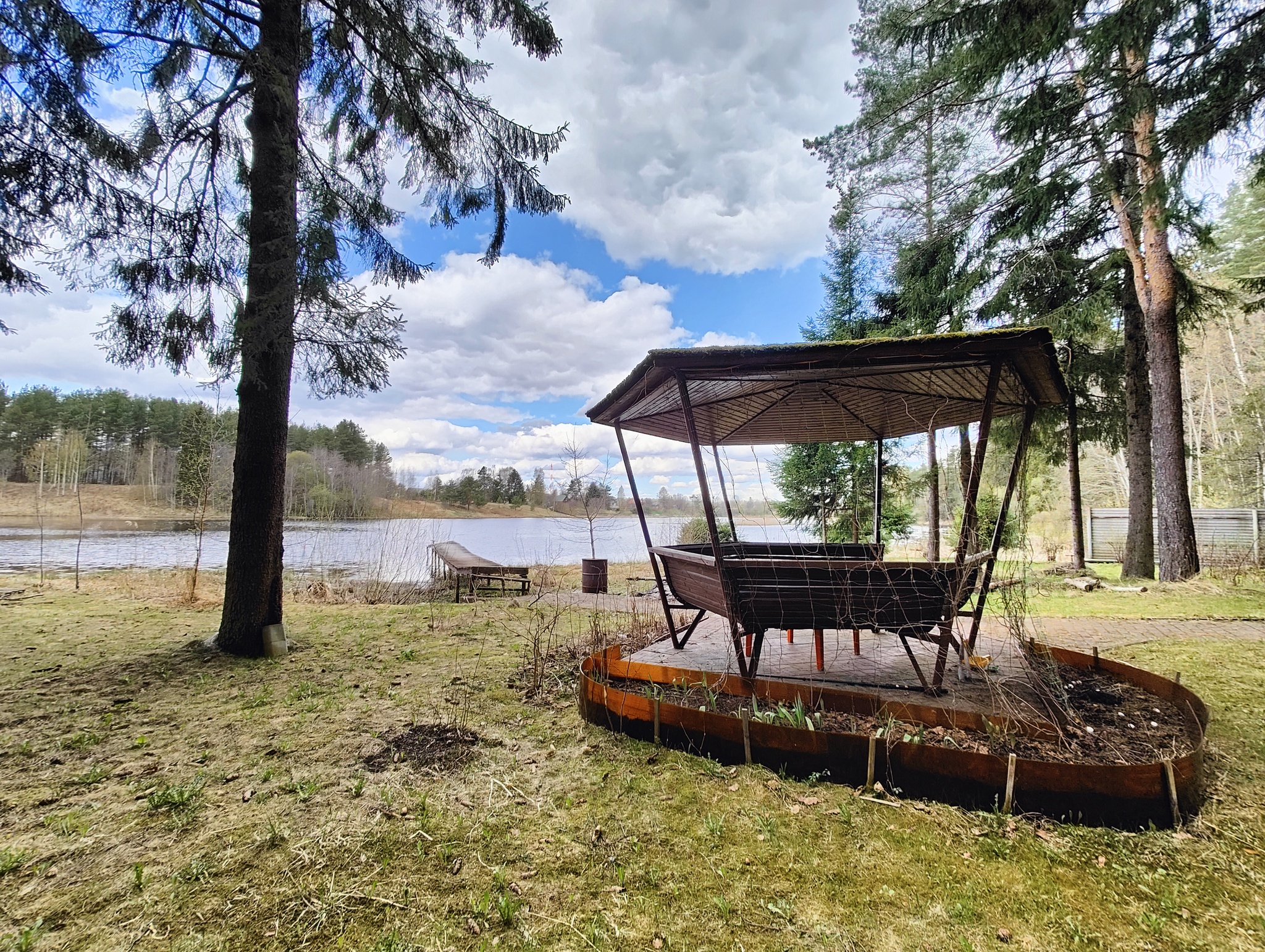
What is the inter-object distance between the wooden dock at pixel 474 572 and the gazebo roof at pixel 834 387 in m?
5.14

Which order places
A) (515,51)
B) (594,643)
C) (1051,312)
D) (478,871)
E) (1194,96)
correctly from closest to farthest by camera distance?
(478,871), (1194,96), (594,643), (515,51), (1051,312)

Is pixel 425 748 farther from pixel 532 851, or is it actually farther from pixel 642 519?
pixel 642 519

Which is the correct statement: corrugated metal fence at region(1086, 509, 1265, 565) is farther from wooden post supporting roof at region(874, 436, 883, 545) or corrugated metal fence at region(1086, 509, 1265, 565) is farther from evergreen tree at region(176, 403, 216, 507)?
evergreen tree at region(176, 403, 216, 507)

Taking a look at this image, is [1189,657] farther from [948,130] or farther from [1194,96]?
[948,130]

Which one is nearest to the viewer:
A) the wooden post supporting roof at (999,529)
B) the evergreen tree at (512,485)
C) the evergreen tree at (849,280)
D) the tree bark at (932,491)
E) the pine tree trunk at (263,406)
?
the wooden post supporting roof at (999,529)

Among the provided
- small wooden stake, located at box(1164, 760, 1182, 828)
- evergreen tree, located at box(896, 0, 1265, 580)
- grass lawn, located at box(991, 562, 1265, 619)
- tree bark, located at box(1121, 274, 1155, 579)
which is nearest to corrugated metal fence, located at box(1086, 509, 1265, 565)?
tree bark, located at box(1121, 274, 1155, 579)

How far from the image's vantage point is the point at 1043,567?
9.95m

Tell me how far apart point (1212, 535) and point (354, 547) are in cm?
1885

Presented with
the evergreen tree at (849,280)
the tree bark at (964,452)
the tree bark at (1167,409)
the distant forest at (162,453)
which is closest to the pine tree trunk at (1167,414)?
the tree bark at (1167,409)

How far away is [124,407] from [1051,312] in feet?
133

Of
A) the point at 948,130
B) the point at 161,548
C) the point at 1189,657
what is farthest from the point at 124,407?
the point at 1189,657

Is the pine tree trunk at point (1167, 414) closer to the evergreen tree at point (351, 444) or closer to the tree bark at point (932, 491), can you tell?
the tree bark at point (932, 491)

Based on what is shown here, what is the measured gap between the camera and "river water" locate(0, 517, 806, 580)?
8.84 meters

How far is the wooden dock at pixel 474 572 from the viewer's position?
8.56m
